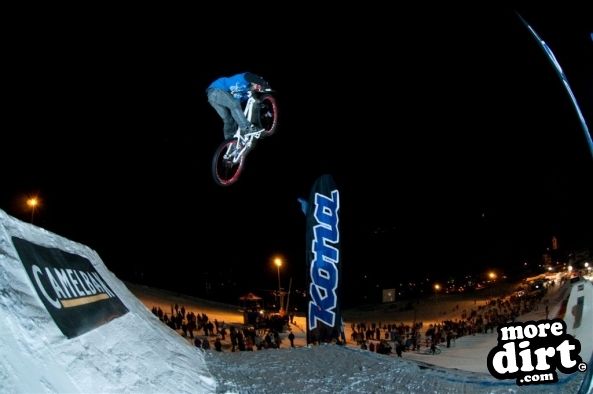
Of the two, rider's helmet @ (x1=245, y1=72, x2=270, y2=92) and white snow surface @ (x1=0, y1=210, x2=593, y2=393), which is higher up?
rider's helmet @ (x1=245, y1=72, x2=270, y2=92)

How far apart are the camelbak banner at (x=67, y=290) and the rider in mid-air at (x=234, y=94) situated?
4.24m

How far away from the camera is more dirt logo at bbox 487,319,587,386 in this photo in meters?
4.11

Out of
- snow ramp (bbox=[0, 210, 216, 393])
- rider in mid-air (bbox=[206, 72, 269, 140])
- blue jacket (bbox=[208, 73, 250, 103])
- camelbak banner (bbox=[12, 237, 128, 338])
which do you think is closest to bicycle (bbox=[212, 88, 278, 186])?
rider in mid-air (bbox=[206, 72, 269, 140])

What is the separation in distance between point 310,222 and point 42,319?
28.5 ft

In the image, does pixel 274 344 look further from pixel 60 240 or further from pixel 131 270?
pixel 131 270

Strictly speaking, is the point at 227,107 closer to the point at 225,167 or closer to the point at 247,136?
the point at 247,136

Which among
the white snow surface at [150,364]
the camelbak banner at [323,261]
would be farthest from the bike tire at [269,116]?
the white snow surface at [150,364]

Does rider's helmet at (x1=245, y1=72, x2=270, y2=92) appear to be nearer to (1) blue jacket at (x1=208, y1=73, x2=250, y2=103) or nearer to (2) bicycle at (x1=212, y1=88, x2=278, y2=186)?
(1) blue jacket at (x1=208, y1=73, x2=250, y2=103)

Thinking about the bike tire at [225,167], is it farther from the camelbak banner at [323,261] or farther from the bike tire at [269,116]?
the camelbak banner at [323,261]

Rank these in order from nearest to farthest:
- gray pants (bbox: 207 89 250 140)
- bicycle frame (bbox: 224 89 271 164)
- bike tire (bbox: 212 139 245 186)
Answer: gray pants (bbox: 207 89 250 140) < bicycle frame (bbox: 224 89 271 164) < bike tire (bbox: 212 139 245 186)

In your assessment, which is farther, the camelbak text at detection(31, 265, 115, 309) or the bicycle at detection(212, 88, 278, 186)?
the bicycle at detection(212, 88, 278, 186)

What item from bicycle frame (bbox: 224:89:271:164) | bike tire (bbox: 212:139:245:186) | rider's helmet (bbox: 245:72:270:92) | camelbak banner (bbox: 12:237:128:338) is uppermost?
rider's helmet (bbox: 245:72:270:92)

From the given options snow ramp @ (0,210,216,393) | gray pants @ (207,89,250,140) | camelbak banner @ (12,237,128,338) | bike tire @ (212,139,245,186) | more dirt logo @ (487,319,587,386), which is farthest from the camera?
bike tire @ (212,139,245,186)

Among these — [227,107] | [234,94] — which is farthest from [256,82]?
[227,107]
